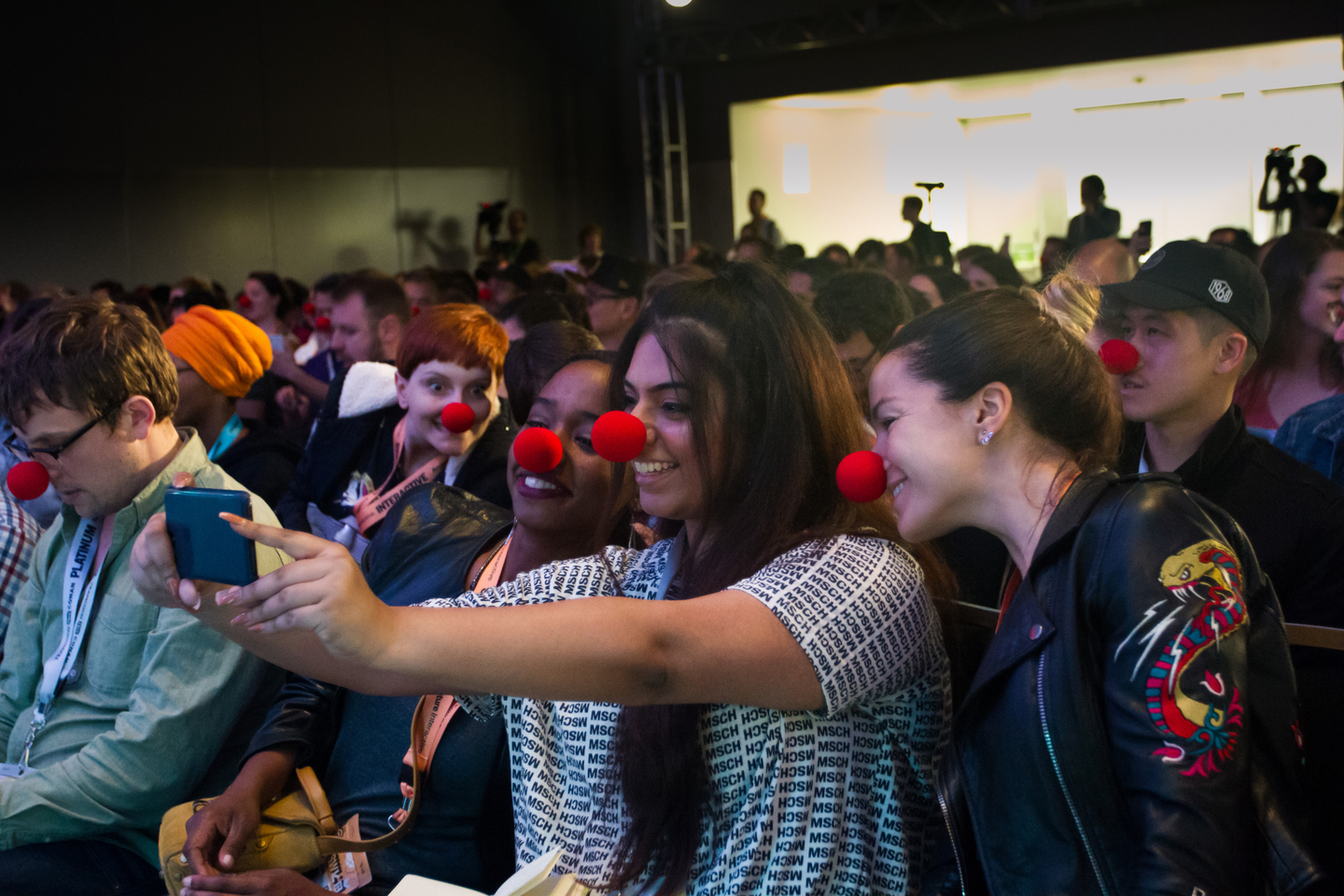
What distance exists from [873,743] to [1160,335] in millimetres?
958

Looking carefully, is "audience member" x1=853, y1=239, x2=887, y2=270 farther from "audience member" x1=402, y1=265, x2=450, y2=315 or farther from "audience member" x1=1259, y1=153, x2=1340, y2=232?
"audience member" x1=402, y1=265, x2=450, y2=315

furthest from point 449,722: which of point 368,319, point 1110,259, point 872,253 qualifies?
point 872,253

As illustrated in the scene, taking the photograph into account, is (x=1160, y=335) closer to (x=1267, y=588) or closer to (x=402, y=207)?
(x=1267, y=588)

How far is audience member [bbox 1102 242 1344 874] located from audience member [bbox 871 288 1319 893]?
59 cm

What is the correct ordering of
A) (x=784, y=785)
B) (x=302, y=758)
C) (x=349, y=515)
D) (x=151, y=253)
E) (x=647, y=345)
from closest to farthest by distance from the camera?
(x=784, y=785) → (x=647, y=345) → (x=302, y=758) → (x=349, y=515) → (x=151, y=253)

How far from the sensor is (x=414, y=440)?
3.05m

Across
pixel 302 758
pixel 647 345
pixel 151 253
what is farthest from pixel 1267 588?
pixel 151 253

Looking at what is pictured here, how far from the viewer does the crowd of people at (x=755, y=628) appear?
112 centimetres

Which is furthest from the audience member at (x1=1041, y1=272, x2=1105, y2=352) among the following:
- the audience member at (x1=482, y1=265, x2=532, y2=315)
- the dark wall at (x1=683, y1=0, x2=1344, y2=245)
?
the dark wall at (x1=683, y1=0, x2=1344, y2=245)

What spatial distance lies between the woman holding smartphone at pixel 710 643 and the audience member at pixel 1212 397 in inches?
26.9

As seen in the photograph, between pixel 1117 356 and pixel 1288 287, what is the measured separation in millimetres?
1381

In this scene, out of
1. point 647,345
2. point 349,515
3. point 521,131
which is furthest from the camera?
point 521,131

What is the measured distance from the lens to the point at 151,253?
9664 millimetres

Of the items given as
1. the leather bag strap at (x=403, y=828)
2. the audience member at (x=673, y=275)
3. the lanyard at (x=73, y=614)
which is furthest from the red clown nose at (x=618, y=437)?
the audience member at (x=673, y=275)
